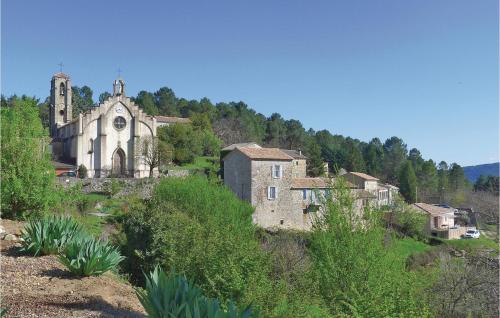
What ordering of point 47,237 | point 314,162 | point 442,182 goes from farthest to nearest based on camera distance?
point 442,182 < point 314,162 < point 47,237

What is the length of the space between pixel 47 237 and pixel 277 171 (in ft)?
101

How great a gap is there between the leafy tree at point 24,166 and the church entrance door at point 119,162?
38409 millimetres

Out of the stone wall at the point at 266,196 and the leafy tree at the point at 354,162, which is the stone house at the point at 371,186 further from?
the stone wall at the point at 266,196

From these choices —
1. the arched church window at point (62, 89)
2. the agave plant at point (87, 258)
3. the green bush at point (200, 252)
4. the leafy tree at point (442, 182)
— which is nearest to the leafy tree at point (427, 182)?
the leafy tree at point (442, 182)

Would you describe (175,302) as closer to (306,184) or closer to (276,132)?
(306,184)

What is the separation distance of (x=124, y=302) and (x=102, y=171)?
4572cm

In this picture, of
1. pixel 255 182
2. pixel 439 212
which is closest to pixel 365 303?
pixel 255 182

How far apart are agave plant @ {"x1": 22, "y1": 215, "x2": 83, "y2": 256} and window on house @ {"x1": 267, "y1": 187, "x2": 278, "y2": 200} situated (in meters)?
29.6

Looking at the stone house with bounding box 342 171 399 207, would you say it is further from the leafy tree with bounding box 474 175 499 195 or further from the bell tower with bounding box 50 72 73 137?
the bell tower with bounding box 50 72 73 137

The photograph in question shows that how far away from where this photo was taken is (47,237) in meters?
11.3

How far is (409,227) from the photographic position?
51938 millimetres

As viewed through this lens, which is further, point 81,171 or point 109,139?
point 109,139

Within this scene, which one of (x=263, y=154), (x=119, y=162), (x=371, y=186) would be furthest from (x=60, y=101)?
(x=371, y=186)

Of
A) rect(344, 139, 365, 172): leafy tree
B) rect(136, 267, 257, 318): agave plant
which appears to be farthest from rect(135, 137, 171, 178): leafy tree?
rect(136, 267, 257, 318): agave plant
